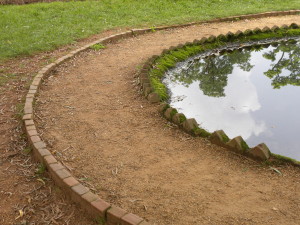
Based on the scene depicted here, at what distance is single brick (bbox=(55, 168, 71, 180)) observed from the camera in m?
3.89

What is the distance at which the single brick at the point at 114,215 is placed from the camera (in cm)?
336

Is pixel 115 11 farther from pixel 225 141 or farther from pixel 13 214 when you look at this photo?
pixel 13 214

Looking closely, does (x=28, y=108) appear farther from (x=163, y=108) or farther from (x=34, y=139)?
(x=163, y=108)

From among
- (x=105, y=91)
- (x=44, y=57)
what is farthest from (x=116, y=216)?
(x=44, y=57)

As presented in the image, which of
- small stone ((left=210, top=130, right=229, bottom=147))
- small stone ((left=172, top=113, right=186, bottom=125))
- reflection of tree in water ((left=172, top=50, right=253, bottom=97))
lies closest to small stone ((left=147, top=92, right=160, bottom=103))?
small stone ((left=172, top=113, right=186, bottom=125))

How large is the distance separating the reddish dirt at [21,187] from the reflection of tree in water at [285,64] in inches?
173

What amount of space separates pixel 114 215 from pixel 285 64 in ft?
18.4

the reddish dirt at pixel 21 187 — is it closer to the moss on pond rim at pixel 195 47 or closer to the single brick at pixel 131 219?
the single brick at pixel 131 219

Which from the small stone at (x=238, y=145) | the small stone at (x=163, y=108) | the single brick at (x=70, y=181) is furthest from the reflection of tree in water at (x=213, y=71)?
the single brick at (x=70, y=181)

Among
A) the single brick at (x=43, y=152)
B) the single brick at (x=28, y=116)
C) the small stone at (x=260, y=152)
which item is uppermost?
the small stone at (x=260, y=152)

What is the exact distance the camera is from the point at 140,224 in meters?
3.26

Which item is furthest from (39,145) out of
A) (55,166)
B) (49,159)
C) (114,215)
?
(114,215)

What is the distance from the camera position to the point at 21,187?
3.98 meters

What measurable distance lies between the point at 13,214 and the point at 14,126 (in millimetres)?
1743
